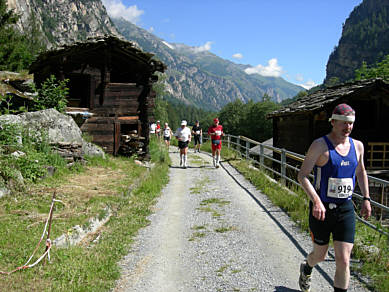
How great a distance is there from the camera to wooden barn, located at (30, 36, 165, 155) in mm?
14398

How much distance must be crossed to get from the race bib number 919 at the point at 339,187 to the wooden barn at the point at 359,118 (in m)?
11.2

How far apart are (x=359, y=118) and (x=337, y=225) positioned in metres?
14.6

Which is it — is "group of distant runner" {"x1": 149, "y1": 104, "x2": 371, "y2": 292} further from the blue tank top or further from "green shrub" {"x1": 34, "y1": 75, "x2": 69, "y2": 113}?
"green shrub" {"x1": 34, "y1": 75, "x2": 69, "y2": 113}

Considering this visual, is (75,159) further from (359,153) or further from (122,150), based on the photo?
(359,153)

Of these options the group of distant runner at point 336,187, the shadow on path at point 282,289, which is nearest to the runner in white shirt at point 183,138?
the shadow on path at point 282,289

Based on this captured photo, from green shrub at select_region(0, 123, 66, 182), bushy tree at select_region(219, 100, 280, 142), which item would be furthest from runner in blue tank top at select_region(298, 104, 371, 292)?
bushy tree at select_region(219, 100, 280, 142)

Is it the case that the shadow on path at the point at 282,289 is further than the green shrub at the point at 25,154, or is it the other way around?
the green shrub at the point at 25,154

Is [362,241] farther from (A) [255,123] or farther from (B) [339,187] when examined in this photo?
(A) [255,123]

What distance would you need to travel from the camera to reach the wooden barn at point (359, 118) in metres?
14.6

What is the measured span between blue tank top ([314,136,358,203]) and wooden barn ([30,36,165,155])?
12.0 meters

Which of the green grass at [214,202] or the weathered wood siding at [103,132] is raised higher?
the weathered wood siding at [103,132]

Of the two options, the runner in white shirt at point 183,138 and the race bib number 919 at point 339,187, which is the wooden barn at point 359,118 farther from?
the race bib number 919 at point 339,187

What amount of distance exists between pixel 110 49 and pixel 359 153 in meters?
13.1

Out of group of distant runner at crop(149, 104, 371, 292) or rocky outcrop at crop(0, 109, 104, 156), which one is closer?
group of distant runner at crop(149, 104, 371, 292)
